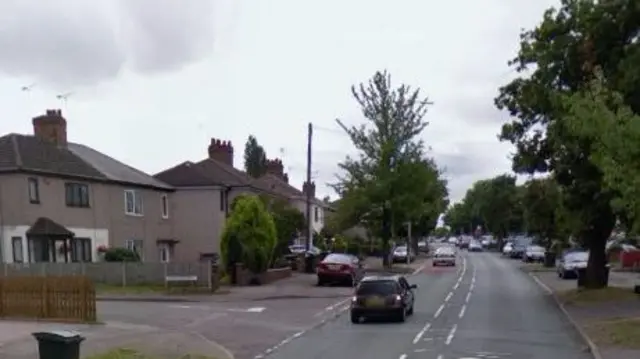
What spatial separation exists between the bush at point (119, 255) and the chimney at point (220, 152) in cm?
2524

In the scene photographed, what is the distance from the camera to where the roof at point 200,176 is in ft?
218

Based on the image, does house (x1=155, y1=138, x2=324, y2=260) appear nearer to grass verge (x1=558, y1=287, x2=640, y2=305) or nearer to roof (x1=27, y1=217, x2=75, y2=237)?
roof (x1=27, y1=217, x2=75, y2=237)

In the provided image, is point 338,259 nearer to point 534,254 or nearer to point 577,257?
point 577,257

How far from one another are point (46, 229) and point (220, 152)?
28.9 metres

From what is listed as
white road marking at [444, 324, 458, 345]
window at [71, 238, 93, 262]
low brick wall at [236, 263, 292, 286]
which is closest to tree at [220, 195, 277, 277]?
low brick wall at [236, 263, 292, 286]

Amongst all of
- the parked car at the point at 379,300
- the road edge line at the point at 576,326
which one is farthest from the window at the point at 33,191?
the road edge line at the point at 576,326

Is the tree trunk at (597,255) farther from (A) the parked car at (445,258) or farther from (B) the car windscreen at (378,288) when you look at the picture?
(A) the parked car at (445,258)

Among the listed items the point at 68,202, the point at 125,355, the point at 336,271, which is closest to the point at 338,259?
the point at 336,271

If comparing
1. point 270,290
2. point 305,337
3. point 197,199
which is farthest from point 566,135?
point 197,199

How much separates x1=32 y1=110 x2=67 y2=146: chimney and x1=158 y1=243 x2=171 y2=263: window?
948cm

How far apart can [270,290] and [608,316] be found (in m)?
17.8

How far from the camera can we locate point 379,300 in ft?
95.0

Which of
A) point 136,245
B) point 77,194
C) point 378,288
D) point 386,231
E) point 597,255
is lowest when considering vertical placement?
point 378,288

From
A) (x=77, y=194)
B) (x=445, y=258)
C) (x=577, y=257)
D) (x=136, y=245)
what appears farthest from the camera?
(x=445, y=258)
